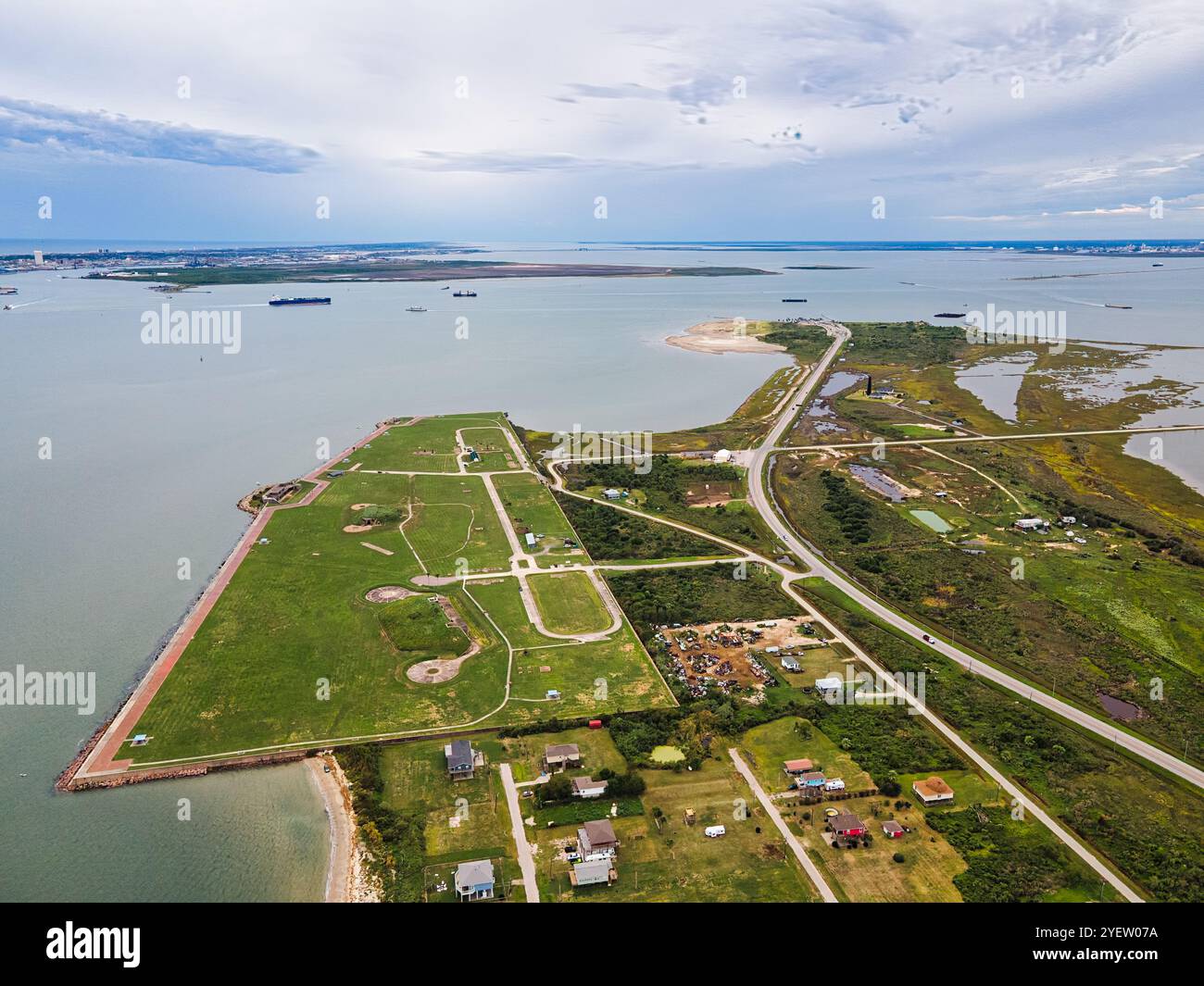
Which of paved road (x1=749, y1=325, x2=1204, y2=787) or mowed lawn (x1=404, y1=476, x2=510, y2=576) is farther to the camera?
mowed lawn (x1=404, y1=476, x2=510, y2=576)

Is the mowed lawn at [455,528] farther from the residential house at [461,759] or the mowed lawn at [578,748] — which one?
the residential house at [461,759]

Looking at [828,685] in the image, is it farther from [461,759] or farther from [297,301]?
[297,301]

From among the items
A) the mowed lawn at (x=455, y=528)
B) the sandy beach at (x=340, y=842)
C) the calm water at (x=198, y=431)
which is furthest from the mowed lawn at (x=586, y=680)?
the mowed lawn at (x=455, y=528)

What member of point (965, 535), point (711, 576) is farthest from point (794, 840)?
point (965, 535)

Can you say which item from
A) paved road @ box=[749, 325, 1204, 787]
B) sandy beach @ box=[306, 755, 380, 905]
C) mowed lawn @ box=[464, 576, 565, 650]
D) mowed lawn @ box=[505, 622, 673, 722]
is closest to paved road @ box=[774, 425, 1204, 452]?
paved road @ box=[749, 325, 1204, 787]

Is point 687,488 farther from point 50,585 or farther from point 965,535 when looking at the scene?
point 50,585

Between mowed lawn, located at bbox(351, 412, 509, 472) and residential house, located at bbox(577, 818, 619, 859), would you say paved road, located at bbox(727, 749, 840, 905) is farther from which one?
mowed lawn, located at bbox(351, 412, 509, 472)
